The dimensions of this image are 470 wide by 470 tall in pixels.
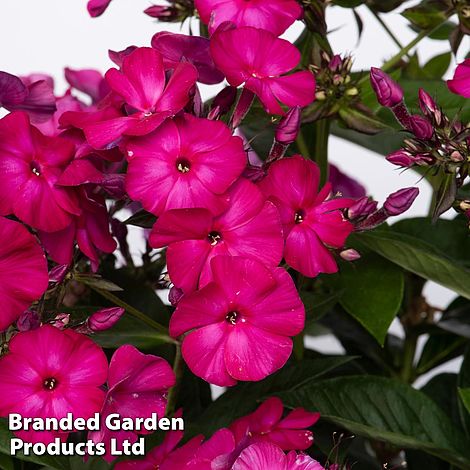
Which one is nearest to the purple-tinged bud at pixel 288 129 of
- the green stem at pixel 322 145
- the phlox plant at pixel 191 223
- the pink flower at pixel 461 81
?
the phlox plant at pixel 191 223

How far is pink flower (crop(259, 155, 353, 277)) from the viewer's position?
65 cm

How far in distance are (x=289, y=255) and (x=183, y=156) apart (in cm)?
9

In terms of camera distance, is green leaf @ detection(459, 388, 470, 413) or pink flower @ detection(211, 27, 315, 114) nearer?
pink flower @ detection(211, 27, 315, 114)

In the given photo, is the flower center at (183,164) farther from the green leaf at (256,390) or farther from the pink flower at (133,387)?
the green leaf at (256,390)

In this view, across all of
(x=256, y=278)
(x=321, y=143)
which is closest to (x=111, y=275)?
(x=321, y=143)

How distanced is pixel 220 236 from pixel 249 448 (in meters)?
0.13

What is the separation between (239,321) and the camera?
62 centimetres

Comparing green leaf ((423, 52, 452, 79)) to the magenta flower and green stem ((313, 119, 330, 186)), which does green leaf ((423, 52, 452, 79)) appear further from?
the magenta flower

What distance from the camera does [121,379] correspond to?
631 millimetres

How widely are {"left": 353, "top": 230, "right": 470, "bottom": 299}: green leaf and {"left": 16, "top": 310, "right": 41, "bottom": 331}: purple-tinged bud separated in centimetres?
32

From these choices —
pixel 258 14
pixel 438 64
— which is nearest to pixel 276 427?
pixel 258 14

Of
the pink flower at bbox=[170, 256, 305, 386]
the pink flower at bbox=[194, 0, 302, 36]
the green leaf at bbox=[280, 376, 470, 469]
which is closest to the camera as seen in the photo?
the pink flower at bbox=[170, 256, 305, 386]

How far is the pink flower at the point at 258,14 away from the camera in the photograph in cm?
71

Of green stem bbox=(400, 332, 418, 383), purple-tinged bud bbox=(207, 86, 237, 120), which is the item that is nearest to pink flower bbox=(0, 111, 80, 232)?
purple-tinged bud bbox=(207, 86, 237, 120)
